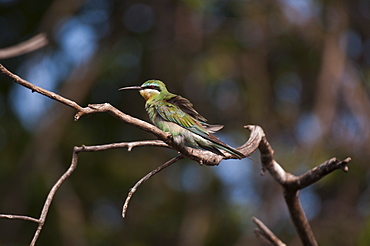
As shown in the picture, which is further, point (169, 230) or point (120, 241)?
point (169, 230)

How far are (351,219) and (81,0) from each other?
275cm

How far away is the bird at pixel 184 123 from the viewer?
2025mm

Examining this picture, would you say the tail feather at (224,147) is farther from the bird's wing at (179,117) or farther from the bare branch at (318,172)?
the bare branch at (318,172)

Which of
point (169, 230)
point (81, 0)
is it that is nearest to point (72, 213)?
point (169, 230)

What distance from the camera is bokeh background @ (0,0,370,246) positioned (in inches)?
184

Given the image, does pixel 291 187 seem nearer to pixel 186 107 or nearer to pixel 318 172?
pixel 318 172

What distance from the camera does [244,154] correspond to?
1882mm

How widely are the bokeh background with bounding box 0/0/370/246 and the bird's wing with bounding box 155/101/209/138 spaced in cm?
199

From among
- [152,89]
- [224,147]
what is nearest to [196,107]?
[152,89]

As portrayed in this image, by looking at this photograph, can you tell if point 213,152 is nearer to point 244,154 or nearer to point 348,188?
point 244,154

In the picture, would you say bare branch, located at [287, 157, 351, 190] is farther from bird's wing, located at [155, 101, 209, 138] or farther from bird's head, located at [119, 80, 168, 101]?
bird's head, located at [119, 80, 168, 101]

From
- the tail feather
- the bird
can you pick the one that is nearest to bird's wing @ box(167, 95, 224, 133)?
the bird

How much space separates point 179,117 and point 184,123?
0.05 meters

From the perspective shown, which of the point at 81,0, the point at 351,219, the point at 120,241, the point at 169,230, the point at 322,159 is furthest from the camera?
the point at 169,230
